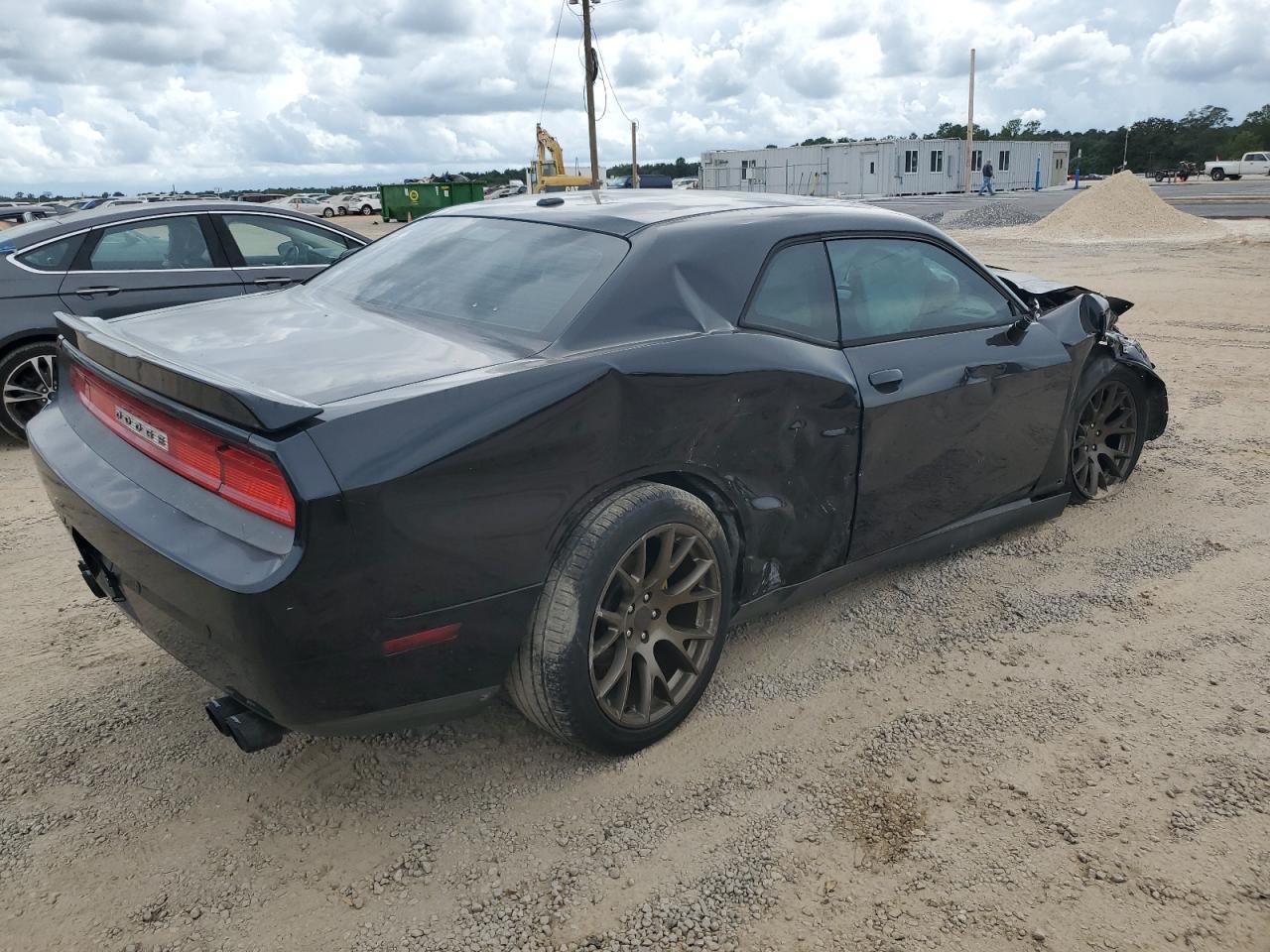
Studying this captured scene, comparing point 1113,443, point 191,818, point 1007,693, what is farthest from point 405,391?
point 1113,443

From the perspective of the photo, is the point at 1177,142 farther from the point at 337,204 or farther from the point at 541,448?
the point at 541,448

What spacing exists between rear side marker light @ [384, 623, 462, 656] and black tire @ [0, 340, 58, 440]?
4.89 m

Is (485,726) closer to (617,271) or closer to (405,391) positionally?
(405,391)

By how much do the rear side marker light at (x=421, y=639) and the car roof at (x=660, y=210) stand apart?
137cm

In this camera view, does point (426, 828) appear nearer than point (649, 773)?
Yes

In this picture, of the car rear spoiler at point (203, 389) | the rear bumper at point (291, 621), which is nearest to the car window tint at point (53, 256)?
the car rear spoiler at point (203, 389)

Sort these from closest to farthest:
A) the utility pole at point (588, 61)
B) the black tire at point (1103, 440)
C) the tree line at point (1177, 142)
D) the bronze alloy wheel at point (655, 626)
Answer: the bronze alloy wheel at point (655, 626) → the black tire at point (1103, 440) → the utility pole at point (588, 61) → the tree line at point (1177, 142)

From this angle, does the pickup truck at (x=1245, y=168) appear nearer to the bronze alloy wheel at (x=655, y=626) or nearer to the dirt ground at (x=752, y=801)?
the dirt ground at (x=752, y=801)

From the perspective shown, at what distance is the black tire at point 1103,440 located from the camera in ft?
14.1

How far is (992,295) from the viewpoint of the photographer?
3.79 m

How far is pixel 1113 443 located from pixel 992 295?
1437 millimetres

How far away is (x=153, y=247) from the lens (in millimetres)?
6250

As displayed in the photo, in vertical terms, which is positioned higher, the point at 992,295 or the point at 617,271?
the point at 617,271

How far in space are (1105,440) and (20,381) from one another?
20.8 ft
